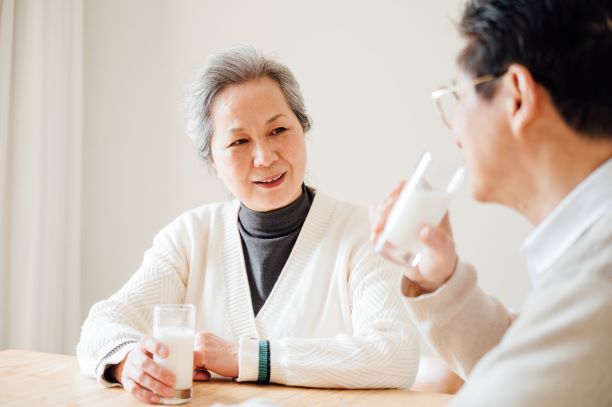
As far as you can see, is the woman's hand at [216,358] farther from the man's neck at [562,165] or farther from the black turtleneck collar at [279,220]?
the man's neck at [562,165]

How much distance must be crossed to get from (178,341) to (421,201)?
59 centimetres

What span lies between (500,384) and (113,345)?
1068 millimetres

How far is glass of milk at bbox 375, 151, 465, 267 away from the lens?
3.62 feet

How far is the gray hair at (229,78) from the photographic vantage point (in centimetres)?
201

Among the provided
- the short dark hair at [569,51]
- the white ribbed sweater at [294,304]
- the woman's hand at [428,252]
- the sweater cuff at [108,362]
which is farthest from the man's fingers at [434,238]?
the sweater cuff at [108,362]

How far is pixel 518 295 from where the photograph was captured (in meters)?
2.90

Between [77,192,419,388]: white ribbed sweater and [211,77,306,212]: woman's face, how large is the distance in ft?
0.44

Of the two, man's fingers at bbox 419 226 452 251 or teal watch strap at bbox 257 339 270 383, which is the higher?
man's fingers at bbox 419 226 452 251

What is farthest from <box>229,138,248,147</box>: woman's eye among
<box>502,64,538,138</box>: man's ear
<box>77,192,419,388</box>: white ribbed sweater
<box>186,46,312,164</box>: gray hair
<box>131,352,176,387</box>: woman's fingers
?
<box>502,64,538,138</box>: man's ear

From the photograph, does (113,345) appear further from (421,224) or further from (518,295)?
(518,295)

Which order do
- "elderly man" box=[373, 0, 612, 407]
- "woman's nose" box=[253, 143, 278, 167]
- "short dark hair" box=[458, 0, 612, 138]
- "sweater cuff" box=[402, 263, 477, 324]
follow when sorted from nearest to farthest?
"elderly man" box=[373, 0, 612, 407] < "short dark hair" box=[458, 0, 612, 138] < "sweater cuff" box=[402, 263, 477, 324] < "woman's nose" box=[253, 143, 278, 167]

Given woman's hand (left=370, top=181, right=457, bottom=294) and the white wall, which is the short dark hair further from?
the white wall

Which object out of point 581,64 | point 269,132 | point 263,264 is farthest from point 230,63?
point 581,64

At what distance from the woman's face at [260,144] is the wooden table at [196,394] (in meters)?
0.66
